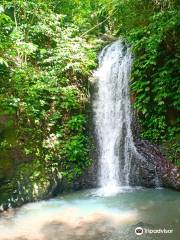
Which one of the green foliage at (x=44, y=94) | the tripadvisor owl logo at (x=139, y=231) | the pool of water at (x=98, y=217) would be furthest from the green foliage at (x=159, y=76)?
the tripadvisor owl logo at (x=139, y=231)

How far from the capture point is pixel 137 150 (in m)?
9.16

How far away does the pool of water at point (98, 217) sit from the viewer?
229 inches

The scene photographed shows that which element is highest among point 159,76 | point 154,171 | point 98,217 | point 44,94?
point 159,76

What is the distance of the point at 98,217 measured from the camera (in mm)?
6609

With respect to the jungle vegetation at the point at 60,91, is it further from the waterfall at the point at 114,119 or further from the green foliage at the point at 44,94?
the waterfall at the point at 114,119

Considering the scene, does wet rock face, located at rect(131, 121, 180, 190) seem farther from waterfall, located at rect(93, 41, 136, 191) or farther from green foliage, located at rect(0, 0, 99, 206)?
green foliage, located at rect(0, 0, 99, 206)

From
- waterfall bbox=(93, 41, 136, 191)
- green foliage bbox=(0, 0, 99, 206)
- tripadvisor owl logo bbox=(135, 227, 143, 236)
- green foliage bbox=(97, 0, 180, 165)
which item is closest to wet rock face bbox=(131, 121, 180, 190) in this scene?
waterfall bbox=(93, 41, 136, 191)

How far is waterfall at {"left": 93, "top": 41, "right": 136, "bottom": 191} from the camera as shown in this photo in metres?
9.10

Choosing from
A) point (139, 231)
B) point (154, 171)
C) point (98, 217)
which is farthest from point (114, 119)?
point (139, 231)

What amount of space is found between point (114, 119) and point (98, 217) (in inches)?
155

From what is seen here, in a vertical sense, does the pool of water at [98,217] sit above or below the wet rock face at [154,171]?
below

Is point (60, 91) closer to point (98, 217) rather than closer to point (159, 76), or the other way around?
point (159, 76)

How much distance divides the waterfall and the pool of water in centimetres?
88

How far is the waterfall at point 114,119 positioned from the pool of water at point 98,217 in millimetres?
882
